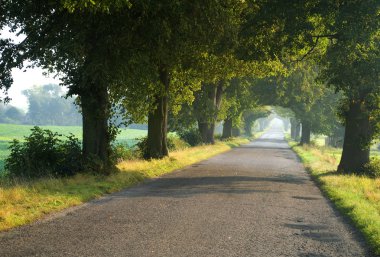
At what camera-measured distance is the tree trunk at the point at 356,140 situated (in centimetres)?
2102

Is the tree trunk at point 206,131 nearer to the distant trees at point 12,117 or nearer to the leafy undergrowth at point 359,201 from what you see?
the leafy undergrowth at point 359,201

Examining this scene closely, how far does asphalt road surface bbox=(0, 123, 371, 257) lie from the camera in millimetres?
7113

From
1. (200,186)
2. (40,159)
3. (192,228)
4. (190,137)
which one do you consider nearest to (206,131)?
(190,137)

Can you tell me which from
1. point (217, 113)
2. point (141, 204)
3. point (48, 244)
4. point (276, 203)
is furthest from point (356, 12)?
→ point (217, 113)

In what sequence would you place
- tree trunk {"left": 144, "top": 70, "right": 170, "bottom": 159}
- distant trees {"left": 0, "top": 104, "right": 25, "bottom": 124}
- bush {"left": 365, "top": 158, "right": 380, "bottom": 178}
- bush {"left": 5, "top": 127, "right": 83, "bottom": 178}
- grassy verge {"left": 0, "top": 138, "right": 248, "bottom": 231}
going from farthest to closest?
distant trees {"left": 0, "top": 104, "right": 25, "bottom": 124} < tree trunk {"left": 144, "top": 70, "right": 170, "bottom": 159} < bush {"left": 365, "top": 158, "right": 380, "bottom": 178} < bush {"left": 5, "top": 127, "right": 83, "bottom": 178} < grassy verge {"left": 0, "top": 138, "right": 248, "bottom": 231}

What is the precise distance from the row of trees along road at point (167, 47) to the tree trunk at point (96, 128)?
4 centimetres

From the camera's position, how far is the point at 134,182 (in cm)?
1563

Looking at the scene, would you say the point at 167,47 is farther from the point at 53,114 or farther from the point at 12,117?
the point at 53,114

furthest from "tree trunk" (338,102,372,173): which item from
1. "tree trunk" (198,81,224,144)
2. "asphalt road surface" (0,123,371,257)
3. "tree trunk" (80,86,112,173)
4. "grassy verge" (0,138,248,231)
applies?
"tree trunk" (198,81,224,144)

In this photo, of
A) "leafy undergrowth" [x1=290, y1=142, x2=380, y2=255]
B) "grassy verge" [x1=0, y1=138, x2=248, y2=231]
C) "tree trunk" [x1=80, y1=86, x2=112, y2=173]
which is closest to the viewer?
"leafy undergrowth" [x1=290, y1=142, x2=380, y2=255]

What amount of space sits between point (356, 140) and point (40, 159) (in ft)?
48.3

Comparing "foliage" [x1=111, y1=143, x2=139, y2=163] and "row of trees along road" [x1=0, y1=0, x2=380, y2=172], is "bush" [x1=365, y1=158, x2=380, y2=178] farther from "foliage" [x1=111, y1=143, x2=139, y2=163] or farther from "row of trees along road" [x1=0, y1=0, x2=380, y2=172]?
"foliage" [x1=111, y1=143, x2=139, y2=163]

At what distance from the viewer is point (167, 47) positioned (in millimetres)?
17219

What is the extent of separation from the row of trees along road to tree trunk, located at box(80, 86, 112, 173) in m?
0.04
